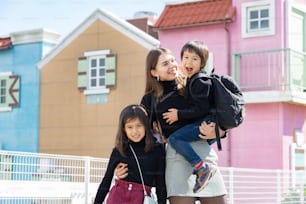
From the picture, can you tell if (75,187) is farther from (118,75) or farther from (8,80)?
(8,80)

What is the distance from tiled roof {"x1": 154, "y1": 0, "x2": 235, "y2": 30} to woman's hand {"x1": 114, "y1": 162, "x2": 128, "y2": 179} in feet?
24.9

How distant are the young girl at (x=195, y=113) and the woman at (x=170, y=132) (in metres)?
0.03

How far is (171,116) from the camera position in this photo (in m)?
2.39

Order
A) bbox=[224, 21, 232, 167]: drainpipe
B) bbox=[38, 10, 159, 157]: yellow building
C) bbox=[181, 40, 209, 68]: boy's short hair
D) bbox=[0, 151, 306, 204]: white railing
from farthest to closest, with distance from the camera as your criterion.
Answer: bbox=[38, 10, 159, 157]: yellow building
bbox=[224, 21, 232, 167]: drainpipe
bbox=[0, 151, 306, 204]: white railing
bbox=[181, 40, 209, 68]: boy's short hair

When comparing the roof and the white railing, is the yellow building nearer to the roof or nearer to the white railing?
the roof

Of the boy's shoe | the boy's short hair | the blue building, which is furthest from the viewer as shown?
the blue building

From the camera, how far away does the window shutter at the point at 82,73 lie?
1131cm

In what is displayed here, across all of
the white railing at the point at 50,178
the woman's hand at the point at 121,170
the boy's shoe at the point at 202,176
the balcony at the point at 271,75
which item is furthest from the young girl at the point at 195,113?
the balcony at the point at 271,75

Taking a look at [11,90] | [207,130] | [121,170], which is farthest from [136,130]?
[11,90]

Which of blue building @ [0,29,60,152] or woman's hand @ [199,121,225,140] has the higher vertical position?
blue building @ [0,29,60,152]

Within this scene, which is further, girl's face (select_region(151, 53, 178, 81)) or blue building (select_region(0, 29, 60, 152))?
blue building (select_region(0, 29, 60, 152))

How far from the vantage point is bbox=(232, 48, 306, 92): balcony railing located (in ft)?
31.0

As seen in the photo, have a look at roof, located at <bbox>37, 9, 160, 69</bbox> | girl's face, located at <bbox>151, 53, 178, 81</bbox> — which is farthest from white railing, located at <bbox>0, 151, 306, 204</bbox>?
roof, located at <bbox>37, 9, 160, 69</bbox>

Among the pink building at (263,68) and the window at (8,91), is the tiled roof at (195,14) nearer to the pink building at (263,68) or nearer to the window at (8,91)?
the pink building at (263,68)
